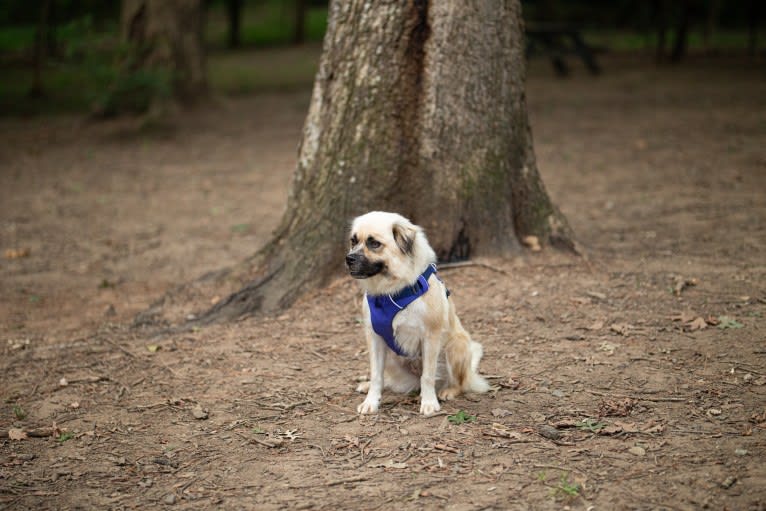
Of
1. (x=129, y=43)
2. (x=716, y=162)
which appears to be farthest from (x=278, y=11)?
(x=716, y=162)

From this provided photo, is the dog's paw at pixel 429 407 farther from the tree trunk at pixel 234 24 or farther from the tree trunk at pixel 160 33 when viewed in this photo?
the tree trunk at pixel 234 24

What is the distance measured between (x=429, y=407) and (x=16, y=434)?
2.61 m

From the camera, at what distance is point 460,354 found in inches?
200

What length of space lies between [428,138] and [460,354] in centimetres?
242

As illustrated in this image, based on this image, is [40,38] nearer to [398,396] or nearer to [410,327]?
[398,396]

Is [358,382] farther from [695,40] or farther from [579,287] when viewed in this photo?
[695,40]

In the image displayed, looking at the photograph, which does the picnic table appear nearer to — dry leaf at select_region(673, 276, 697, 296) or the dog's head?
dry leaf at select_region(673, 276, 697, 296)

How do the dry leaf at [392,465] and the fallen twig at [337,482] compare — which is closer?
the fallen twig at [337,482]

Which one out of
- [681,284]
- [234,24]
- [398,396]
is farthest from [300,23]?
[398,396]

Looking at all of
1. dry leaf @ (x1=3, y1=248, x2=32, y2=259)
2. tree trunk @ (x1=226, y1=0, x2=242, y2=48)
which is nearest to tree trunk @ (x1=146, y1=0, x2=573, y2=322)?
dry leaf @ (x1=3, y1=248, x2=32, y2=259)

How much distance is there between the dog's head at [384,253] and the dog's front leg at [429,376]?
400 mm

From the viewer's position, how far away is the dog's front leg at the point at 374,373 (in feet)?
16.5

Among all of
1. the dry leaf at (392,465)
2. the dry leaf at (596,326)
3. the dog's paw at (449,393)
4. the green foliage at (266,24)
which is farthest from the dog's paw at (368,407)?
the green foliage at (266,24)

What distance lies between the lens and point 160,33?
54.8 feet
